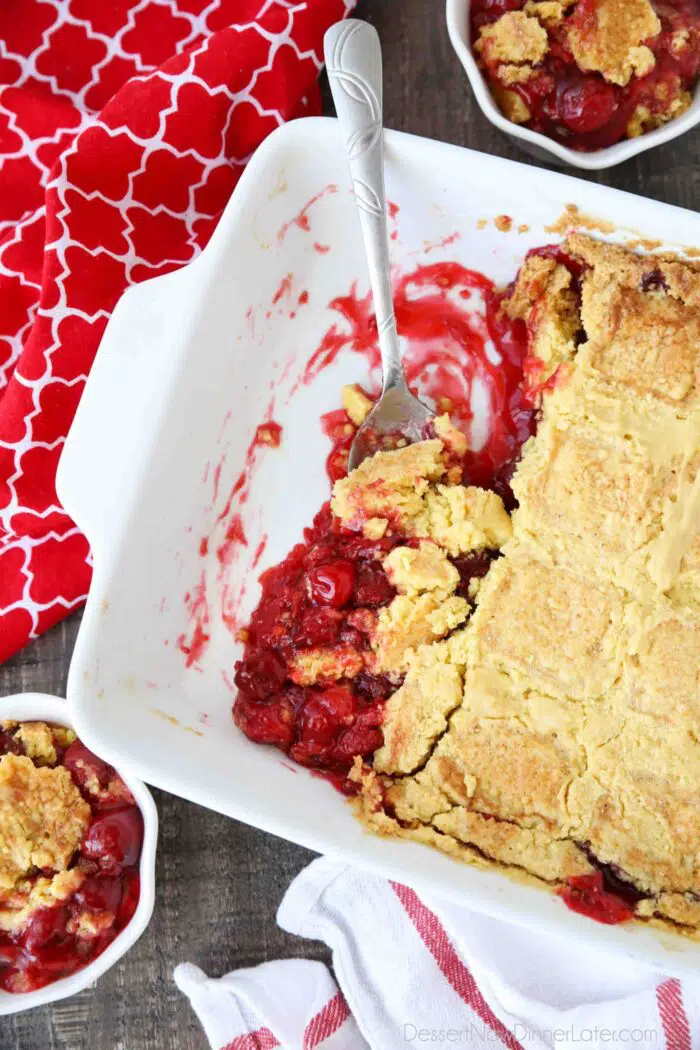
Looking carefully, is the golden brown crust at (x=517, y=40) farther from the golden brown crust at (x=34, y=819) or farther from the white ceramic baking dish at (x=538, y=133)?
the golden brown crust at (x=34, y=819)

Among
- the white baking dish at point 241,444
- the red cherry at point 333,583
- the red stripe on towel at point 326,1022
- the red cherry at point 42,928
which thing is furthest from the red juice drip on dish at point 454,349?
the red stripe on towel at point 326,1022

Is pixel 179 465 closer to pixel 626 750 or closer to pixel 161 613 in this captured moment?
pixel 161 613

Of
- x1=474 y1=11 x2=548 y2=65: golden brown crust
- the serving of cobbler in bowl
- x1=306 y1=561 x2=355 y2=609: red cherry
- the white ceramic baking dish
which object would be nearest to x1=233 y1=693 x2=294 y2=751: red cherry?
the serving of cobbler in bowl

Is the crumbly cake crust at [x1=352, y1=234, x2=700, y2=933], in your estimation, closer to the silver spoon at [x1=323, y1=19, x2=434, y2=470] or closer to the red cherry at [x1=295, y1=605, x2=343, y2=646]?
the red cherry at [x1=295, y1=605, x2=343, y2=646]

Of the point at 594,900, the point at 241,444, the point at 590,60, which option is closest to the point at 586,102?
the point at 590,60

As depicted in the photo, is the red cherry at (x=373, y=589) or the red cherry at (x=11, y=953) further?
the red cherry at (x=11, y=953)

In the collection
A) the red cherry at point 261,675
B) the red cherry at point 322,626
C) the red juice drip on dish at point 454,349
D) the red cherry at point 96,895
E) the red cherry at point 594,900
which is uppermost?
the red juice drip on dish at point 454,349
